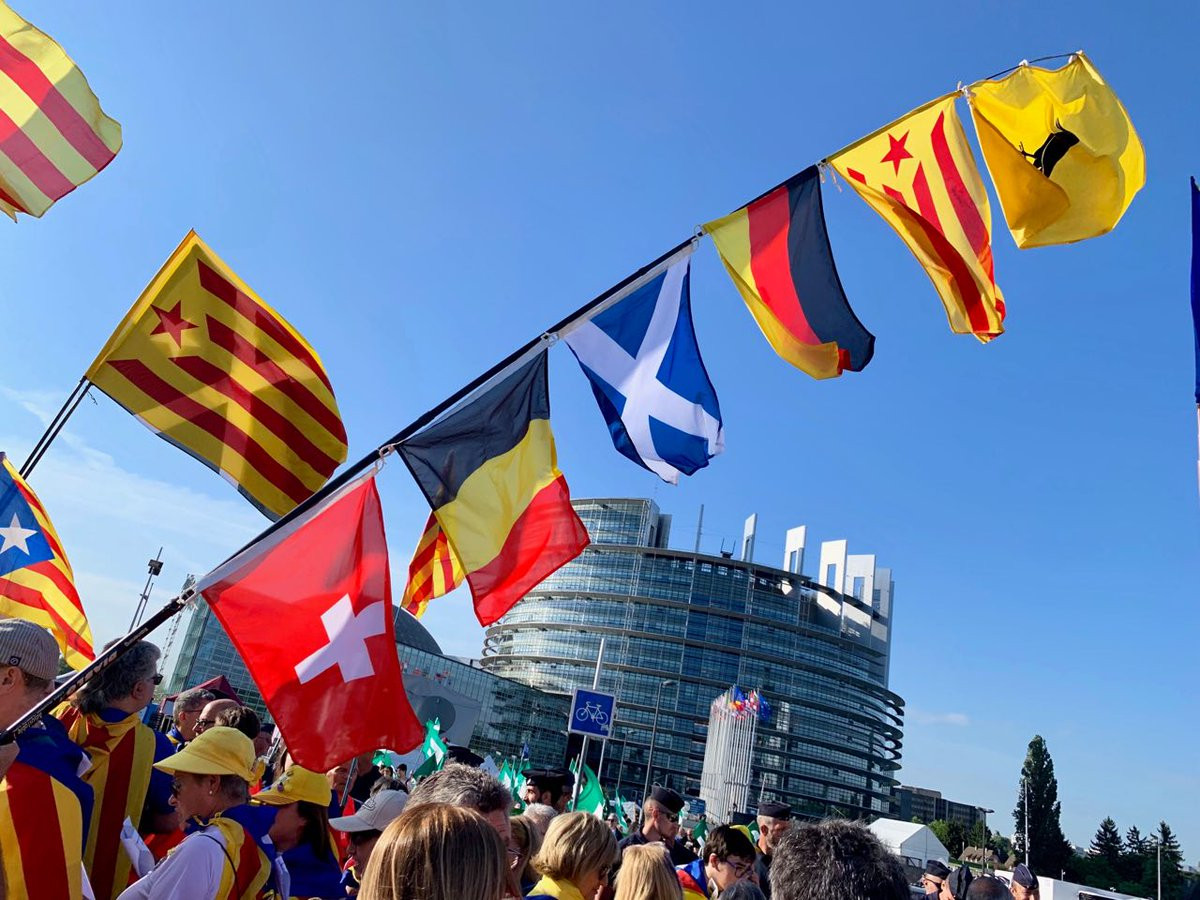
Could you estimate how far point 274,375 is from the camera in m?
6.13

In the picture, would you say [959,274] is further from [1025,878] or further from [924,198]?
[1025,878]

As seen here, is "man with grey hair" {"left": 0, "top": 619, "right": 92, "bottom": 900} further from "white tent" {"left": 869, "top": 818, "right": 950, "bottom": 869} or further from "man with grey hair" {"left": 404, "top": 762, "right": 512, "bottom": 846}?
"white tent" {"left": 869, "top": 818, "right": 950, "bottom": 869}

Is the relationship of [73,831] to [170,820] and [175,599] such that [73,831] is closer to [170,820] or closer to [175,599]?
[175,599]

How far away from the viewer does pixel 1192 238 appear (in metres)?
6.95

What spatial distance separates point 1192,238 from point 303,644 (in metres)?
7.70

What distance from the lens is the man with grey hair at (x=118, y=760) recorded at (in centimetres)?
378

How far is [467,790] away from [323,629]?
1.00m

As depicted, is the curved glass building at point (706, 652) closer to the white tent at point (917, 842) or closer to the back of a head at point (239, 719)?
the white tent at point (917, 842)

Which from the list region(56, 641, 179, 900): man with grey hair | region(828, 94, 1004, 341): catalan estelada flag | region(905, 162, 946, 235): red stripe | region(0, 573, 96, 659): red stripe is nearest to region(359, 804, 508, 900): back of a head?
region(56, 641, 179, 900): man with grey hair

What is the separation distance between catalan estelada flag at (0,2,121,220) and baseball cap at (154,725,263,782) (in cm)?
417

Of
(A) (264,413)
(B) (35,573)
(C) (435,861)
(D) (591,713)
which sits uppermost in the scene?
(A) (264,413)

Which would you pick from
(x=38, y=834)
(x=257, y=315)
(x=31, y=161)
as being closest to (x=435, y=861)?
(x=38, y=834)

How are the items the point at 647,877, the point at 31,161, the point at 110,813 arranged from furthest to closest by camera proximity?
the point at 31,161 → the point at 110,813 → the point at 647,877

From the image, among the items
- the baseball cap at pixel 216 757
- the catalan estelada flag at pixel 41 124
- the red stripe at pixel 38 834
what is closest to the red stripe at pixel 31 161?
the catalan estelada flag at pixel 41 124
